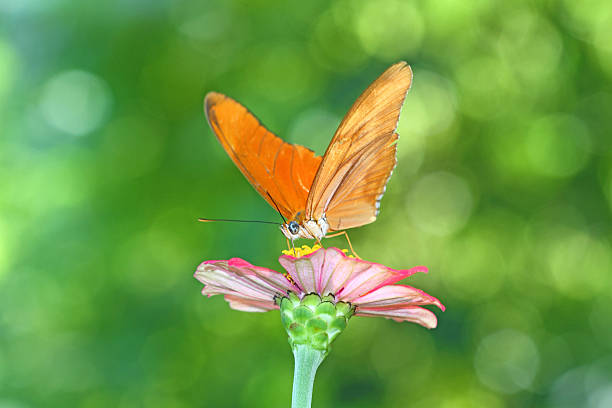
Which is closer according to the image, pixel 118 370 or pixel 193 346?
pixel 118 370

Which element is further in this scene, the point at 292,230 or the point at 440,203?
the point at 440,203

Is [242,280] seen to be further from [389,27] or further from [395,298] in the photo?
[389,27]

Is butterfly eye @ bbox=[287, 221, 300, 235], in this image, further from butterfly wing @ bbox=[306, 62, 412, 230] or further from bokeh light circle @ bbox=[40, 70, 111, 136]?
bokeh light circle @ bbox=[40, 70, 111, 136]

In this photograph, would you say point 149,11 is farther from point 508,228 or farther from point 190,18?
point 508,228

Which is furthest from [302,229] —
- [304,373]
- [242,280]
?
[304,373]

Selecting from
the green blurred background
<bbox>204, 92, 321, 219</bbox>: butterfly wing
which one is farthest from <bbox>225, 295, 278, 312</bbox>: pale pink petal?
the green blurred background

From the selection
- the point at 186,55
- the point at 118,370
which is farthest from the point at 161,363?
the point at 186,55
